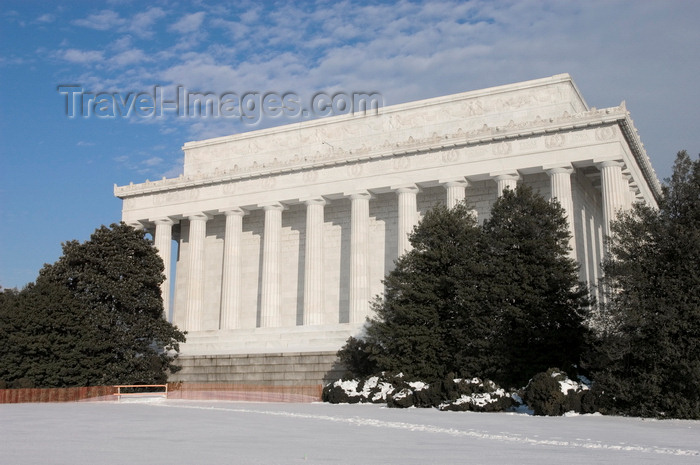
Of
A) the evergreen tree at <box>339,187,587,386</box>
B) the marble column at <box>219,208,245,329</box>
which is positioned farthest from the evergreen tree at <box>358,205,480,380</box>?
the marble column at <box>219,208,245,329</box>

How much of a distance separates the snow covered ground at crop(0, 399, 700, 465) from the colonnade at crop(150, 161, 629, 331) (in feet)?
80.6

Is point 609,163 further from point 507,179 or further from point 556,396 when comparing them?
point 556,396

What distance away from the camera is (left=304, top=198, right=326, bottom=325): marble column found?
49.4 meters

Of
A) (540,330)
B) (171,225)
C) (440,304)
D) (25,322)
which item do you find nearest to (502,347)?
(540,330)

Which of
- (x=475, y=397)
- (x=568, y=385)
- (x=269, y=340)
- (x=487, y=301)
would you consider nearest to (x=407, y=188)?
(x=269, y=340)

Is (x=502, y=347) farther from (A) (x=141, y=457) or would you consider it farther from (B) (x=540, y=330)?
(A) (x=141, y=457)

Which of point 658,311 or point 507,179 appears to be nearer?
point 658,311

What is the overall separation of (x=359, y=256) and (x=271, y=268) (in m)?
6.72

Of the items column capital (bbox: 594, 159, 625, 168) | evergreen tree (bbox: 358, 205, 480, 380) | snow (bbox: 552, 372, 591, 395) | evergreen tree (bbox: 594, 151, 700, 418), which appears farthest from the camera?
column capital (bbox: 594, 159, 625, 168)

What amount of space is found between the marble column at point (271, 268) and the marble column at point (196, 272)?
4.81 m

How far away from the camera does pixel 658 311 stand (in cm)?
2195

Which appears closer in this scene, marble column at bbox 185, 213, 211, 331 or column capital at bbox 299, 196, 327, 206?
column capital at bbox 299, 196, 327, 206

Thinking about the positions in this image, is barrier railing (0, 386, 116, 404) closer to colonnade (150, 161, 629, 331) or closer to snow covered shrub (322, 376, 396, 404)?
snow covered shrub (322, 376, 396, 404)

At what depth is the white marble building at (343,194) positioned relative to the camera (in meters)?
44.5
